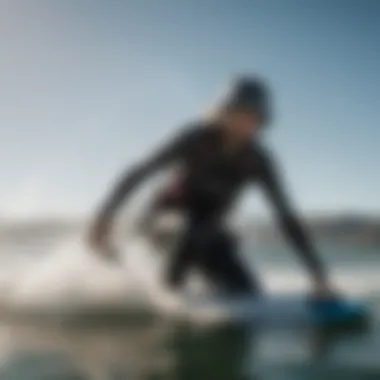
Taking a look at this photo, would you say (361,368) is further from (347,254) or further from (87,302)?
(347,254)

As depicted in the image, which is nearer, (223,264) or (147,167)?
(147,167)

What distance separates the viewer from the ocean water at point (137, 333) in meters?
1.60

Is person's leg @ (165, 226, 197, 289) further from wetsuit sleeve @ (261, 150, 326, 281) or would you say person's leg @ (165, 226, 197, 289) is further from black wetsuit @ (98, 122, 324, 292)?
wetsuit sleeve @ (261, 150, 326, 281)

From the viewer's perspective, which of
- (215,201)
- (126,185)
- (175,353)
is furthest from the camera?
(215,201)

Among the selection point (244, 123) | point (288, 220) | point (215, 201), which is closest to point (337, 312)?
point (288, 220)

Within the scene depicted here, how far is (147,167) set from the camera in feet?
6.50

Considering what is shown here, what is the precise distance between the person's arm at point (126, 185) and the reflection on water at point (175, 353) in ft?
0.77

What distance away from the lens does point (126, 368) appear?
1605mm

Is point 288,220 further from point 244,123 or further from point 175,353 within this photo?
point 175,353

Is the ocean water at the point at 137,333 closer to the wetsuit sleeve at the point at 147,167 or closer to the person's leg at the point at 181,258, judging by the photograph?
the person's leg at the point at 181,258

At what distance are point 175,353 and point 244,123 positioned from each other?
2.12 feet

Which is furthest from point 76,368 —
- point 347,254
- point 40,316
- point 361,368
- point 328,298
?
point 347,254

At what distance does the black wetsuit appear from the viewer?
204 centimetres

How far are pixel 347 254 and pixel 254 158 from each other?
31.8 inches
